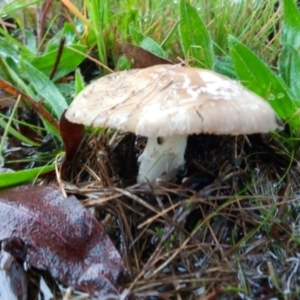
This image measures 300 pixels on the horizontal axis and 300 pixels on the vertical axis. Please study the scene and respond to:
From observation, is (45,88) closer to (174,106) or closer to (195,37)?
(195,37)

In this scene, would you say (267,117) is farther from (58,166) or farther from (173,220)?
(58,166)

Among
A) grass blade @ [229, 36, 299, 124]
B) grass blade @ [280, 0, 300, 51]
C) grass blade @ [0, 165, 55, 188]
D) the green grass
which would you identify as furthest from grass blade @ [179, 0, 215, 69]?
grass blade @ [0, 165, 55, 188]

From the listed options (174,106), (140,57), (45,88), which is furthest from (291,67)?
(45,88)

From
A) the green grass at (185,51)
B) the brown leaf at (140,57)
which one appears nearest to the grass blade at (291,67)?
the green grass at (185,51)

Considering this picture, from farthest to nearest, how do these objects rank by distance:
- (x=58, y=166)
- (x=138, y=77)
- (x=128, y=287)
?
(x=58, y=166) → (x=138, y=77) → (x=128, y=287)

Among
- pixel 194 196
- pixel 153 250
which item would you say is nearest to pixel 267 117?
pixel 194 196

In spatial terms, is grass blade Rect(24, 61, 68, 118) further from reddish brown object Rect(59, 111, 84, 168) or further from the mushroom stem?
the mushroom stem

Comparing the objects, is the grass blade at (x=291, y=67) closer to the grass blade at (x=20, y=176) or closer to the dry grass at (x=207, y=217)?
the dry grass at (x=207, y=217)
